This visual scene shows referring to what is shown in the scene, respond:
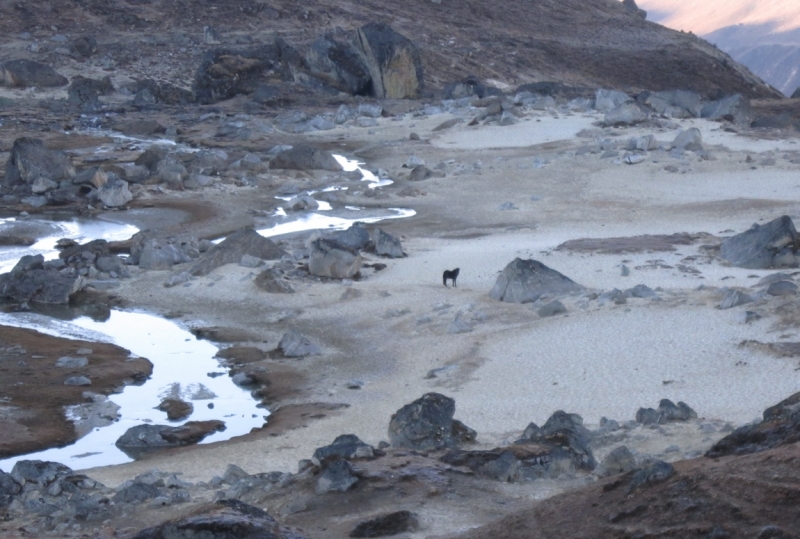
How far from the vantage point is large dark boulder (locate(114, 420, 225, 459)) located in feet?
28.5

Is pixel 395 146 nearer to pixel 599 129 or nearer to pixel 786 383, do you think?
pixel 599 129

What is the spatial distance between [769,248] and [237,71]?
2272 centimetres

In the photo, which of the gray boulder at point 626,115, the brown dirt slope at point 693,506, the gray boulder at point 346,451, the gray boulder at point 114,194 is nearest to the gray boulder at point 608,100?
the gray boulder at point 626,115

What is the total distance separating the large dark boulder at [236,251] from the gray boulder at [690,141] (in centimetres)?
965

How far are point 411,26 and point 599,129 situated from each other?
65.8ft

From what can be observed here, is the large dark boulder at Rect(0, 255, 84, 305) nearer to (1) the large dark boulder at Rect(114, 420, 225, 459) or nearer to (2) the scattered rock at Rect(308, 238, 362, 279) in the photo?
(2) the scattered rock at Rect(308, 238, 362, 279)

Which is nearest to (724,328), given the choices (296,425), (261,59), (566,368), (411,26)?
(566,368)

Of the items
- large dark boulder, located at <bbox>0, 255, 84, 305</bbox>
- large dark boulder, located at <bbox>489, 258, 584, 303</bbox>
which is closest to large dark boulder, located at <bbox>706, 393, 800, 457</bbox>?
large dark boulder, located at <bbox>489, 258, 584, 303</bbox>

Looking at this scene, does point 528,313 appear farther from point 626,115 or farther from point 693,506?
point 626,115

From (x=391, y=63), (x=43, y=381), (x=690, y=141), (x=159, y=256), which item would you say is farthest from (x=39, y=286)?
(x=391, y=63)

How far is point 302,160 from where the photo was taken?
22.1 meters

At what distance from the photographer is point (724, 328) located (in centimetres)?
959

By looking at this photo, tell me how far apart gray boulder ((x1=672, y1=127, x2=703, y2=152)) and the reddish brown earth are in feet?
43.0

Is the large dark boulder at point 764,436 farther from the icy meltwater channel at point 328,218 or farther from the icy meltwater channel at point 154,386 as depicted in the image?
the icy meltwater channel at point 328,218
